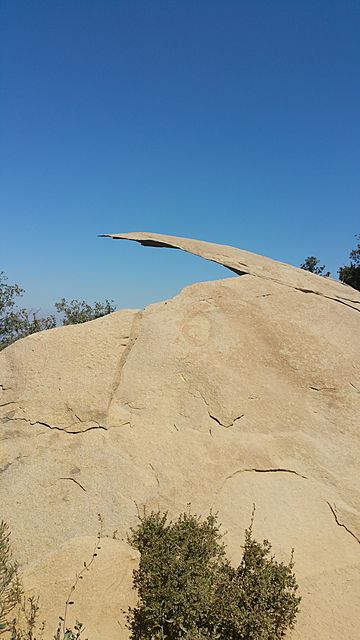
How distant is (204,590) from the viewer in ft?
13.1

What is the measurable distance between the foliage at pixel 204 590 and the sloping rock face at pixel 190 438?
27 cm

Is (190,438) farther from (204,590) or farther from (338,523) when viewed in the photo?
(338,523)

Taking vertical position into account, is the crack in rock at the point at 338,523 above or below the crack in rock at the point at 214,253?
below

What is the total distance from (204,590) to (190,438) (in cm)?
178

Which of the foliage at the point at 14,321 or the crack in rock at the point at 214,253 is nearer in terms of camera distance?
the crack in rock at the point at 214,253

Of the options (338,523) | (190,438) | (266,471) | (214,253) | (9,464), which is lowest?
(9,464)

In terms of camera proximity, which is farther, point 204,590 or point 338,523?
point 338,523

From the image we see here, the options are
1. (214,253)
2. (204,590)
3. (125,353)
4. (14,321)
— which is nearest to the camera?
(204,590)

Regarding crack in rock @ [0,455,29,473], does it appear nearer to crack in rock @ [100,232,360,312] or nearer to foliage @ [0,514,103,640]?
foliage @ [0,514,103,640]

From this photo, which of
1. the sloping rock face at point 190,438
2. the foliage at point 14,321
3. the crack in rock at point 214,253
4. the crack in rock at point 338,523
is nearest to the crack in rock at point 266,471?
the sloping rock face at point 190,438

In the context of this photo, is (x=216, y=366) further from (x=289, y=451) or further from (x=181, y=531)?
(x=181, y=531)

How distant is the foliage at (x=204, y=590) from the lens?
12.8 feet

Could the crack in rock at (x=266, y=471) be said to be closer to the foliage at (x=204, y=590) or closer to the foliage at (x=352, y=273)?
the foliage at (x=204, y=590)

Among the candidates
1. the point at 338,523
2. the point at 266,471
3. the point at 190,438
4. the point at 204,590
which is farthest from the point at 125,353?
the point at 338,523
